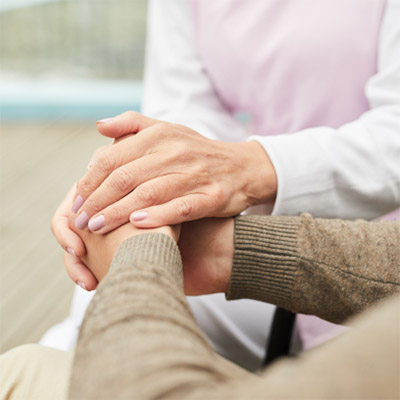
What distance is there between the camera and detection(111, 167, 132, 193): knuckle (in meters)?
0.59

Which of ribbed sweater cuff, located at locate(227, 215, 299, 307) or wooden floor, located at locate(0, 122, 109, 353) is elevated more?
ribbed sweater cuff, located at locate(227, 215, 299, 307)

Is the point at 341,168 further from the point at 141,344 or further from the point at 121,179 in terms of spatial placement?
the point at 141,344

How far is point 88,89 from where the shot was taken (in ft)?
10.3

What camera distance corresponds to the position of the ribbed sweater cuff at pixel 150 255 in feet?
1.38

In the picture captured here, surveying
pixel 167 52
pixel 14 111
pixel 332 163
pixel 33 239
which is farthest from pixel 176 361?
pixel 14 111

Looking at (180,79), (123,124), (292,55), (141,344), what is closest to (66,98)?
(180,79)

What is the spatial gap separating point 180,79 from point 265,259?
1.62 ft

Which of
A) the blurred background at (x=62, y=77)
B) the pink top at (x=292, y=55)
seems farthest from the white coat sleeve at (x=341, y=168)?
the blurred background at (x=62, y=77)

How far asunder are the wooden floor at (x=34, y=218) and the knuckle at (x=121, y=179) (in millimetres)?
849

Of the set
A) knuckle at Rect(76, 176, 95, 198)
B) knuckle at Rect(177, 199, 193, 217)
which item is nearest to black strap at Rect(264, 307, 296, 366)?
knuckle at Rect(177, 199, 193, 217)

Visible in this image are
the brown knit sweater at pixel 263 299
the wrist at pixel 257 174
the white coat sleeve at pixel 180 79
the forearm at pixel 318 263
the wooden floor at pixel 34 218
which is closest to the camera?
the brown knit sweater at pixel 263 299

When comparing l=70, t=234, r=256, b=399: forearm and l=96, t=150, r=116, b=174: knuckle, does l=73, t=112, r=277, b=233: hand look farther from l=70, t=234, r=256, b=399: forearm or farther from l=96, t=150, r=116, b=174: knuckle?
l=70, t=234, r=256, b=399: forearm

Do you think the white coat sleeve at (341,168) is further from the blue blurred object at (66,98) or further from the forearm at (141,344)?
the blue blurred object at (66,98)

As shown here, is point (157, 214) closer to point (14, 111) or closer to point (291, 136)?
point (291, 136)
